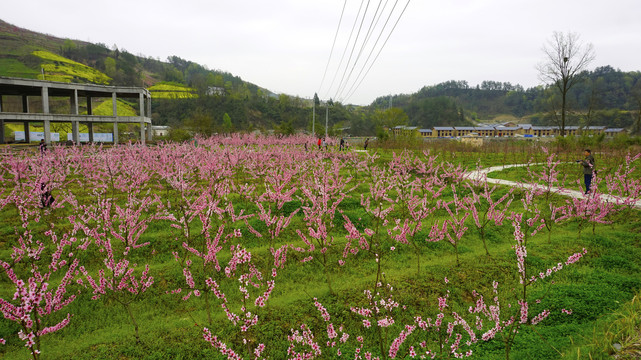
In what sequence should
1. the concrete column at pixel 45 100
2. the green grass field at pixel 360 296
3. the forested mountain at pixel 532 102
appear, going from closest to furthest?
the green grass field at pixel 360 296 → the concrete column at pixel 45 100 → the forested mountain at pixel 532 102

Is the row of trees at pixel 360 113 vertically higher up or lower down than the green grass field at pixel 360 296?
higher up

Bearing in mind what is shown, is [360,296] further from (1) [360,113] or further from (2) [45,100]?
(1) [360,113]

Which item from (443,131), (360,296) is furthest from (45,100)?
(443,131)

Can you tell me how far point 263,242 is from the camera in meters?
10.6

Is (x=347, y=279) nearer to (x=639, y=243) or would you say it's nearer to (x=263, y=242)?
(x=263, y=242)

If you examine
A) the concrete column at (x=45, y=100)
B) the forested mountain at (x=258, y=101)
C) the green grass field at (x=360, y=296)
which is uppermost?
the forested mountain at (x=258, y=101)

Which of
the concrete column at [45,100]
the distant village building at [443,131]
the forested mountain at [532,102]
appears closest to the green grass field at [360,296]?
the concrete column at [45,100]

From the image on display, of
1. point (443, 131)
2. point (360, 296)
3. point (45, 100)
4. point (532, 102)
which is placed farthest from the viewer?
point (532, 102)

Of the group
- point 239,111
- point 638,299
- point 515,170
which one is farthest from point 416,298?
point 239,111

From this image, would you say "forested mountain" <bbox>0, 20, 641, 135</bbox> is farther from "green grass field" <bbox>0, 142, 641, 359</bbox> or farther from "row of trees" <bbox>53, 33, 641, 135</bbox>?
"green grass field" <bbox>0, 142, 641, 359</bbox>

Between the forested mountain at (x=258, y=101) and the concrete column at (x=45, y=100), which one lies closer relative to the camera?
the concrete column at (x=45, y=100)

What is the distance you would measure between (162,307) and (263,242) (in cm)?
396

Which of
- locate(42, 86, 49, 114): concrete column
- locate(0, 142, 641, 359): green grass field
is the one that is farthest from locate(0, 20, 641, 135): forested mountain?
locate(0, 142, 641, 359): green grass field

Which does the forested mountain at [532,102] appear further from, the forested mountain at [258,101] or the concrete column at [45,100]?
the concrete column at [45,100]
